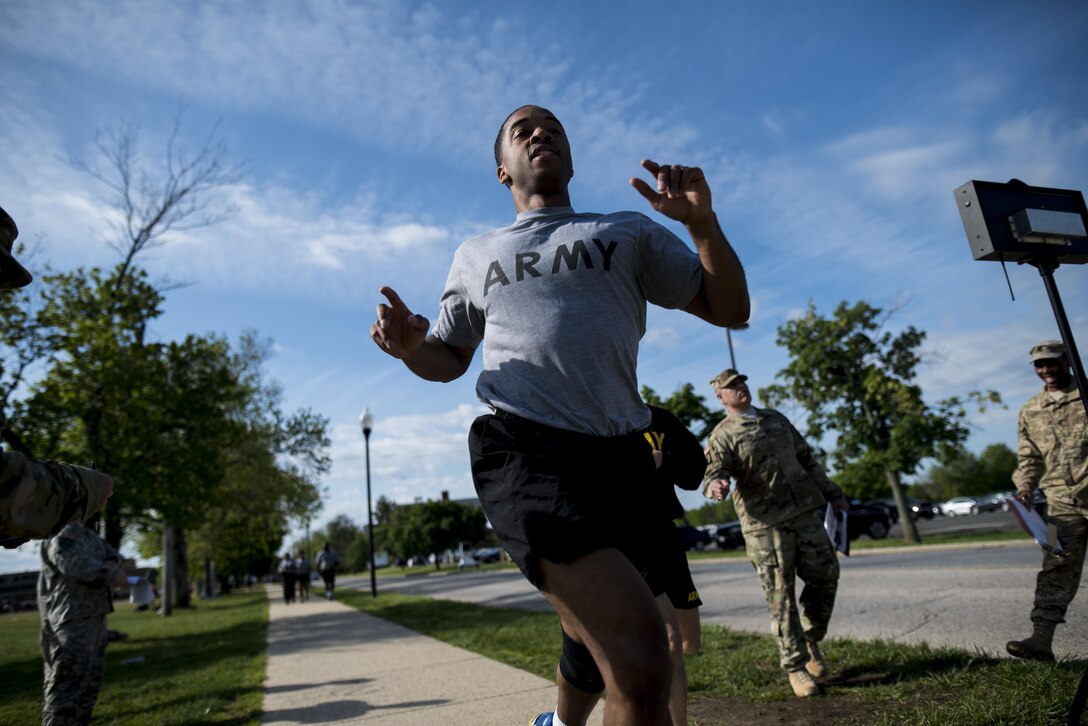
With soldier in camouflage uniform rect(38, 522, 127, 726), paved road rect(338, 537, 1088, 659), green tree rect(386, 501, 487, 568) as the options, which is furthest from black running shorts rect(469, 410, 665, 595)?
green tree rect(386, 501, 487, 568)

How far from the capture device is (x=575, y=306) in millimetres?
2092

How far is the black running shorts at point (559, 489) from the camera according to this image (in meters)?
1.84

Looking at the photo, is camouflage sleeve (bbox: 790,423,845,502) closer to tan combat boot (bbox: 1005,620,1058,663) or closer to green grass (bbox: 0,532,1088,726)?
green grass (bbox: 0,532,1088,726)

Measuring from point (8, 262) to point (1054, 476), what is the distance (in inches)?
223

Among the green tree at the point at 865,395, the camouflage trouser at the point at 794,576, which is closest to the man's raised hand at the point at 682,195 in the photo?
the camouflage trouser at the point at 794,576

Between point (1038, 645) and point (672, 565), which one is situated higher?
point (672, 565)

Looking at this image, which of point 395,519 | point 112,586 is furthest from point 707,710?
point 395,519

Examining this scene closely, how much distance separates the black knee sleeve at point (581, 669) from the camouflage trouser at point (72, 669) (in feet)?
13.4

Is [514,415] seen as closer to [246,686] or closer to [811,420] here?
[246,686]

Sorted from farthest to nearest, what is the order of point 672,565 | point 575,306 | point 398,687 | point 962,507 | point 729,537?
point 962,507, point 729,537, point 398,687, point 672,565, point 575,306

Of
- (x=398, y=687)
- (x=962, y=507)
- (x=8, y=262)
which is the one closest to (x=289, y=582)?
(x=398, y=687)

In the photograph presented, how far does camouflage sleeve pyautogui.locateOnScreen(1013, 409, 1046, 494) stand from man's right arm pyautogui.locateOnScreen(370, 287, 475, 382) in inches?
173

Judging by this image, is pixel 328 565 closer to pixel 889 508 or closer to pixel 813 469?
pixel 813 469

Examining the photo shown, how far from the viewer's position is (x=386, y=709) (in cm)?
499
